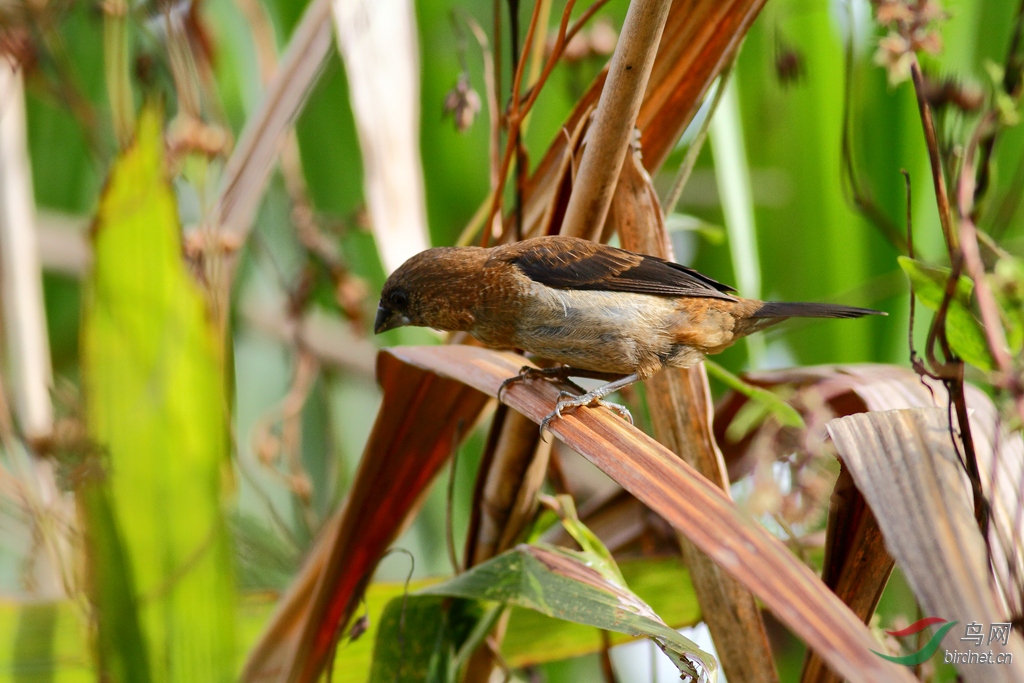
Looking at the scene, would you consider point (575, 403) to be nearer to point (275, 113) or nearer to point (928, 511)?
point (928, 511)

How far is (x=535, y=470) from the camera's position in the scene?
1.63m

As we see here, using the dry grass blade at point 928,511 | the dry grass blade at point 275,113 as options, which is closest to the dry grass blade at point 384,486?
the dry grass blade at point 928,511

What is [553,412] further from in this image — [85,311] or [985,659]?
[85,311]

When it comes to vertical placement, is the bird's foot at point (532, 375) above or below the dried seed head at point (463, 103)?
below

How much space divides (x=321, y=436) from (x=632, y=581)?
1797 millimetres

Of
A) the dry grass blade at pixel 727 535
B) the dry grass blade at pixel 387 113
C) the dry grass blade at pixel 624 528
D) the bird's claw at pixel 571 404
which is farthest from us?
the dry grass blade at pixel 387 113

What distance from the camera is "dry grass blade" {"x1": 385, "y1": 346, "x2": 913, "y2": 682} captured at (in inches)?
34.2

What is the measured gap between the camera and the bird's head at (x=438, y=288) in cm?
182

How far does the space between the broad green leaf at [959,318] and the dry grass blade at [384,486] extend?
0.89 m

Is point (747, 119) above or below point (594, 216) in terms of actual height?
above

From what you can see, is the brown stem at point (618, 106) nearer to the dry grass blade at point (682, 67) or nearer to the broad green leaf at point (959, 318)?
the dry grass blade at point (682, 67)

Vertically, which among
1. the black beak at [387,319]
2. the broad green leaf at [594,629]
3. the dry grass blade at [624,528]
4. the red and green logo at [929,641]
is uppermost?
the black beak at [387,319]

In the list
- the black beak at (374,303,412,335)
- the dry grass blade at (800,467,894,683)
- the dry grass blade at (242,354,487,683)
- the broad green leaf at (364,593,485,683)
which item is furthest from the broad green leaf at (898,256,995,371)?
the black beak at (374,303,412,335)

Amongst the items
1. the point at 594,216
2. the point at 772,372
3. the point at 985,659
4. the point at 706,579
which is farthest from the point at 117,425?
the point at 985,659
